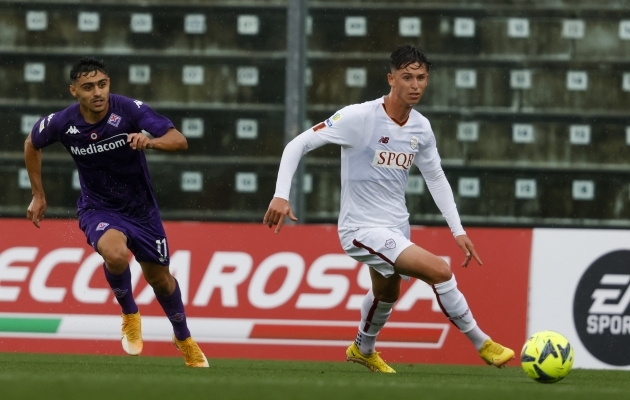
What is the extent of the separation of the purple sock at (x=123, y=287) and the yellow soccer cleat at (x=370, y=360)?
145 cm

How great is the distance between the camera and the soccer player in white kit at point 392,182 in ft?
25.5

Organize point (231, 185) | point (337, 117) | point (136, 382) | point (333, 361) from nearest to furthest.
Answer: point (136, 382) → point (337, 117) → point (333, 361) → point (231, 185)

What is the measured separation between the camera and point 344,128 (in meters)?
7.98

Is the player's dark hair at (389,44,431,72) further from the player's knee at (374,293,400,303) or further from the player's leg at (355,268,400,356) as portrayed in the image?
the player's knee at (374,293,400,303)

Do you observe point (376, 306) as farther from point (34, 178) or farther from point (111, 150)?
point (34, 178)

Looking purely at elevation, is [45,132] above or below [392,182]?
above

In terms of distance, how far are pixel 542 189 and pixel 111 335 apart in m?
4.06

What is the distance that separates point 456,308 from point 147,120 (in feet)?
7.30

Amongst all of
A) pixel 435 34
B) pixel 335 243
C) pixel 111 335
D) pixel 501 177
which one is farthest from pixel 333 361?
pixel 435 34

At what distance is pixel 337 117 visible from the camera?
798 centimetres

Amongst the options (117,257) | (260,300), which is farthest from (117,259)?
(260,300)

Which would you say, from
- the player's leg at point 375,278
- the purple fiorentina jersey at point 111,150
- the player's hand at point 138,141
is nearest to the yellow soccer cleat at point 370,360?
the player's leg at point 375,278

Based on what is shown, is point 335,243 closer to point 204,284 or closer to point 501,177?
point 204,284

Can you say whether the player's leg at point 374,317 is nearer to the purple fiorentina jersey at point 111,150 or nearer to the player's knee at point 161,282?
the player's knee at point 161,282
